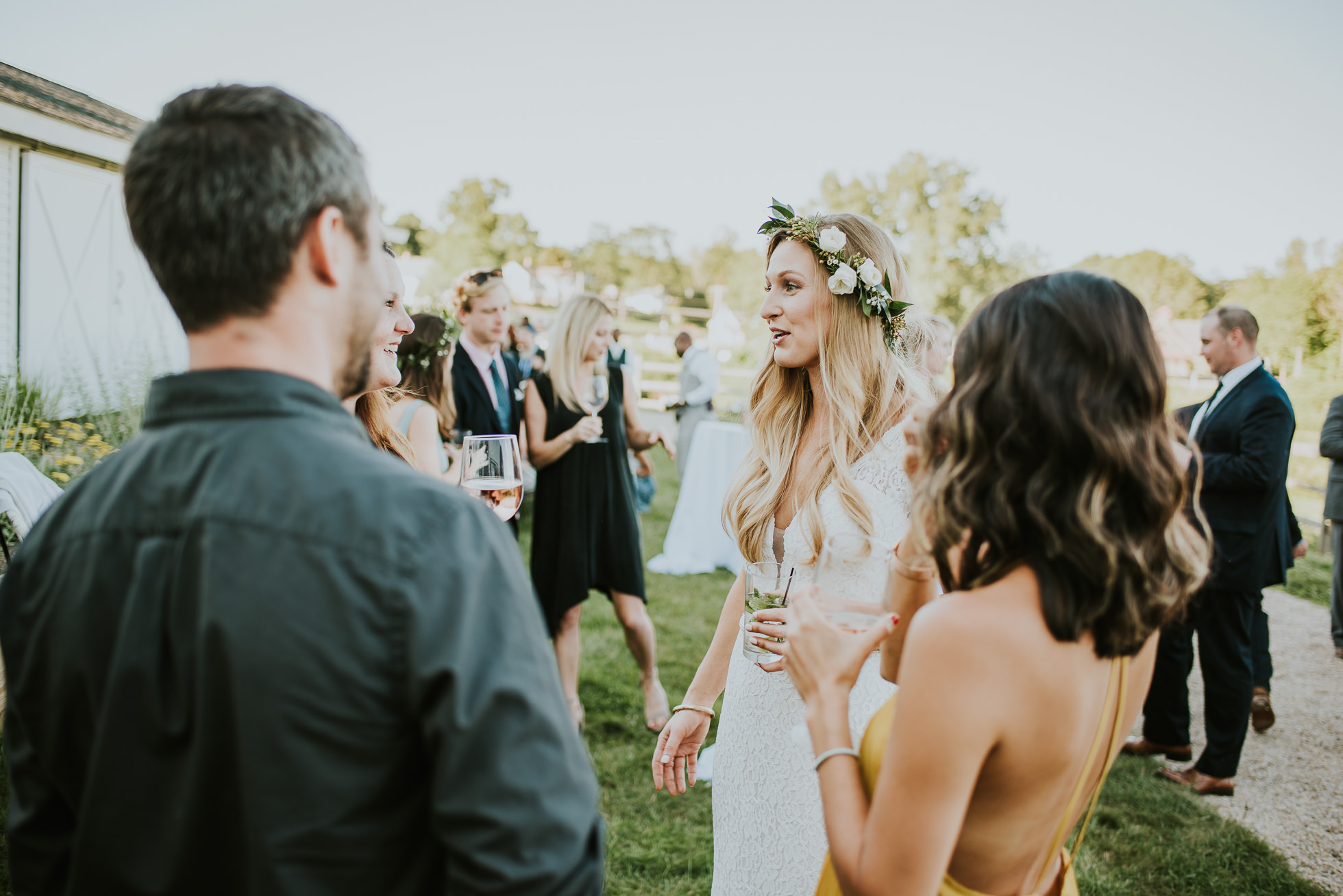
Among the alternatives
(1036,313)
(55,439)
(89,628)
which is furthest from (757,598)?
(55,439)

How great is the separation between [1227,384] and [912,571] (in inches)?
173

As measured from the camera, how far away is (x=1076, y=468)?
1178 millimetres

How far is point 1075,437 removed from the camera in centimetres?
116

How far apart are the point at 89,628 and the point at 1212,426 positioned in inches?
218

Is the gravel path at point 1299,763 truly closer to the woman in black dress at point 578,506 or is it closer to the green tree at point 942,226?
the woman in black dress at point 578,506

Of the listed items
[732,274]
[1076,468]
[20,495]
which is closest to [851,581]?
[1076,468]

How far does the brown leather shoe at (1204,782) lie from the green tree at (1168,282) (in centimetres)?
4206

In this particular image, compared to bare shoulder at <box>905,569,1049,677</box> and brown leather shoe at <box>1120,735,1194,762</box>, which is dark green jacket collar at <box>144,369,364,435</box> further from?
brown leather shoe at <box>1120,735,1194,762</box>

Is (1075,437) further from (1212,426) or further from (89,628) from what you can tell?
(1212,426)

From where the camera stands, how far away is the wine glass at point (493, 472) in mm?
2418

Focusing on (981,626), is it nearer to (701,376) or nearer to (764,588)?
(764,588)

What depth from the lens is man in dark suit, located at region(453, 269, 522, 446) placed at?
5.16m

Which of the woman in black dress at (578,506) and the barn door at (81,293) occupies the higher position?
the barn door at (81,293)

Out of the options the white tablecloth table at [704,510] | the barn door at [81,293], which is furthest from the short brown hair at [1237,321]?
the barn door at [81,293]
